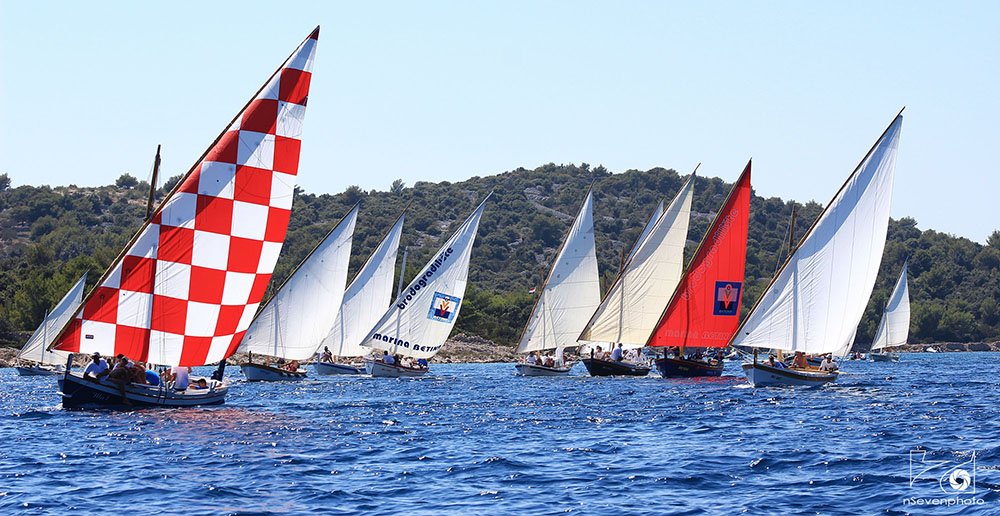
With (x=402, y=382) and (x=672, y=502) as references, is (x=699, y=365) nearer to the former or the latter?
(x=402, y=382)

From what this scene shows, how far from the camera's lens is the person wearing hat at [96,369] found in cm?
3878

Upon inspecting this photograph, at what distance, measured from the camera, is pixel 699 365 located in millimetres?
67000

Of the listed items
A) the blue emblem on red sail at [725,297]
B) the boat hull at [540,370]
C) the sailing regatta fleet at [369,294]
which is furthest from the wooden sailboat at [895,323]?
the blue emblem on red sail at [725,297]

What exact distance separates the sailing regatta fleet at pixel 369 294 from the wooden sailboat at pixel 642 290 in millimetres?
85

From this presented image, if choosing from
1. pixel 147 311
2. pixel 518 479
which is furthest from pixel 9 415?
pixel 518 479

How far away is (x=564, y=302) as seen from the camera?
74000 millimetres

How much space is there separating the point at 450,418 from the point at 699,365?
28.7m

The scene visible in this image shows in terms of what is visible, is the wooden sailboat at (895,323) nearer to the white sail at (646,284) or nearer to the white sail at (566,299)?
the white sail at (566,299)

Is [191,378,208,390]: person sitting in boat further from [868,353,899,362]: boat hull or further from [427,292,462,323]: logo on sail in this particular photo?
[868,353,899,362]: boat hull

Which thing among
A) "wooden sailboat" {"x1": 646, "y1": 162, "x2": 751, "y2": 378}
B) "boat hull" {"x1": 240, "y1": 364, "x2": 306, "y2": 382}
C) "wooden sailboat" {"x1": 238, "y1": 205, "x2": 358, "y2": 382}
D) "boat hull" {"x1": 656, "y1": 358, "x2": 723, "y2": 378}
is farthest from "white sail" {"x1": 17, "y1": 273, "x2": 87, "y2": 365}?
"wooden sailboat" {"x1": 646, "y1": 162, "x2": 751, "y2": 378}

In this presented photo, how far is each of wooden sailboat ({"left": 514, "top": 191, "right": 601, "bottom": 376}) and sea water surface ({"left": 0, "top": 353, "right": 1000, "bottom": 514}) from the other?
24290 millimetres

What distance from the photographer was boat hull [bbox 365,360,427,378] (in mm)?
73312

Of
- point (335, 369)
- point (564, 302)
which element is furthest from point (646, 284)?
point (335, 369)

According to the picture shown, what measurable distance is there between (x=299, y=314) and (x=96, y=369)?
30383mm
